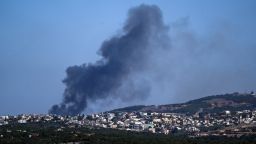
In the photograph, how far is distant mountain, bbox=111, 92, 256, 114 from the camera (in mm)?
168250

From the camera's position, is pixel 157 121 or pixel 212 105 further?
pixel 212 105

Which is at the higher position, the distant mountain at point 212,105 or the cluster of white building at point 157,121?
the distant mountain at point 212,105

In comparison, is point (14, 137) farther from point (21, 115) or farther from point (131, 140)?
point (21, 115)

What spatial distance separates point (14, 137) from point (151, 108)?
112 metres

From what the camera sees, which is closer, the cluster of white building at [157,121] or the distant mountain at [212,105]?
the cluster of white building at [157,121]

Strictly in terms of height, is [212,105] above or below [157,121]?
above

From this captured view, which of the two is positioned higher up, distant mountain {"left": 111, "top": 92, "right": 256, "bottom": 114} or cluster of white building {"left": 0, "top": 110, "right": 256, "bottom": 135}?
distant mountain {"left": 111, "top": 92, "right": 256, "bottom": 114}

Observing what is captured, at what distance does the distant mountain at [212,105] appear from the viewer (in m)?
168

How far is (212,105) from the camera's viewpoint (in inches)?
6929

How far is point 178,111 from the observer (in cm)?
17388

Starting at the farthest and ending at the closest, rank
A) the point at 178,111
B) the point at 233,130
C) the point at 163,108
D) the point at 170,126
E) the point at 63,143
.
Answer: the point at 163,108 < the point at 178,111 < the point at 170,126 < the point at 233,130 < the point at 63,143

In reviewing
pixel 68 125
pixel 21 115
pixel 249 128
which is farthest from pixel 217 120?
pixel 21 115

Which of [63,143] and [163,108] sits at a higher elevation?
[163,108]

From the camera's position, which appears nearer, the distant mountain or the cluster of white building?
the cluster of white building
